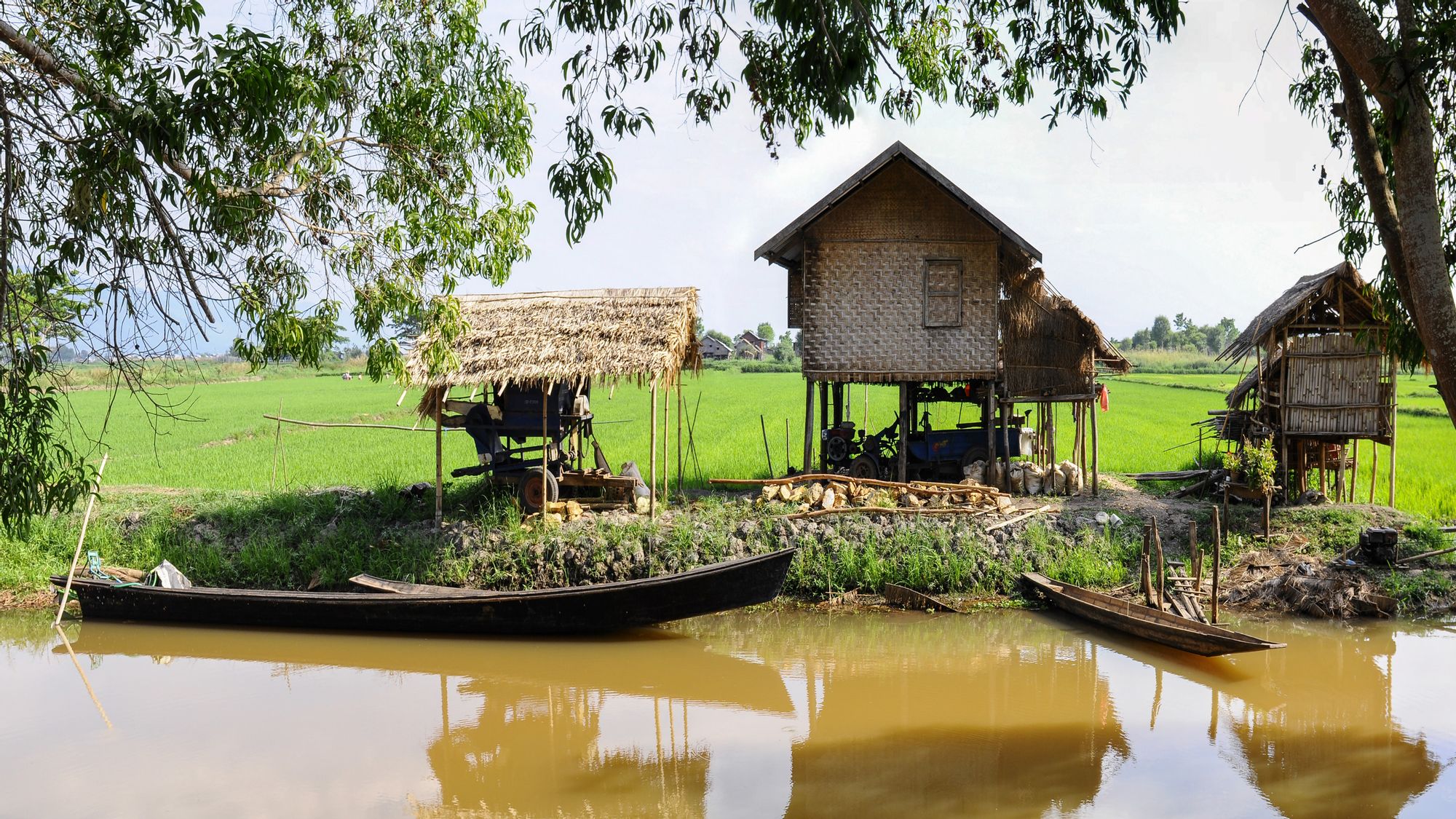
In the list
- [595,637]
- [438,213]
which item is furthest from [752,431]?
[438,213]

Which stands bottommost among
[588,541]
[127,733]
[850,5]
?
[127,733]

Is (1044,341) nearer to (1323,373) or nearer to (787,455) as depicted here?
A: (1323,373)

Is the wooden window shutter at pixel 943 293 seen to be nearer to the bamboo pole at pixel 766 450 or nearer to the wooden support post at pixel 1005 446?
the wooden support post at pixel 1005 446

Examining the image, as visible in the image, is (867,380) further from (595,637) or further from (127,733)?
(127,733)

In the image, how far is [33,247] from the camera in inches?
218

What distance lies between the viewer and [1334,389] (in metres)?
12.7

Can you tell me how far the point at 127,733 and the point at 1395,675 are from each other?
10617 mm

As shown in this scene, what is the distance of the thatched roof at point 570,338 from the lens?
11.4 m

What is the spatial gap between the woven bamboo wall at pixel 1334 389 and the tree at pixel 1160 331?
73370 millimetres

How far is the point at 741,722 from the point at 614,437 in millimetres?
13875

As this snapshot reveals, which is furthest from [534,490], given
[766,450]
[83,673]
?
[766,450]

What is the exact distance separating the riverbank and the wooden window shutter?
2.93 meters

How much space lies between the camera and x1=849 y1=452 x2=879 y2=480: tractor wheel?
14312mm

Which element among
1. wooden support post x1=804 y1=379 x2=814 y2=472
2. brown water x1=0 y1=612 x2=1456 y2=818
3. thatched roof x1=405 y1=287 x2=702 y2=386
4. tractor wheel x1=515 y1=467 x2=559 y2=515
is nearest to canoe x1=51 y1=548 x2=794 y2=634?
brown water x1=0 y1=612 x2=1456 y2=818
